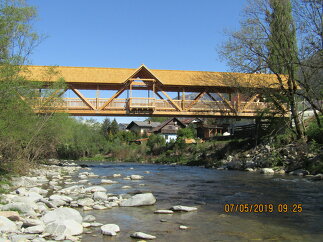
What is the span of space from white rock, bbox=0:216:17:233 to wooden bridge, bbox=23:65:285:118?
46.3ft

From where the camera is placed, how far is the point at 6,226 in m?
5.21

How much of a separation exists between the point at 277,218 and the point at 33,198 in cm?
538

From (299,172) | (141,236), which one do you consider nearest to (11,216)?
(141,236)

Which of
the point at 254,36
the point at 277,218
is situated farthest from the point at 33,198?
the point at 254,36

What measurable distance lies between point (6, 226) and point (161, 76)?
17.7 m

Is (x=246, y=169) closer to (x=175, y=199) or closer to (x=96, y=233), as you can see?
(x=175, y=199)

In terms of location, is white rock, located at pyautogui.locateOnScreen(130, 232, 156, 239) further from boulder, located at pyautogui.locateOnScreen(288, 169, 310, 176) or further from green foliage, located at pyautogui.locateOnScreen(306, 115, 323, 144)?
green foliage, located at pyautogui.locateOnScreen(306, 115, 323, 144)

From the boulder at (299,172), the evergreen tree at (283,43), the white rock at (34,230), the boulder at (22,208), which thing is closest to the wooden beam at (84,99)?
the evergreen tree at (283,43)

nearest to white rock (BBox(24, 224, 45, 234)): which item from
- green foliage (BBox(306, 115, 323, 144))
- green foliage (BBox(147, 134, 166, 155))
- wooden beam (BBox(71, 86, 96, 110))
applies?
wooden beam (BBox(71, 86, 96, 110))

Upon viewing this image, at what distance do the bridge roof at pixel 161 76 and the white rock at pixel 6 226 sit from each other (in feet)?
51.0

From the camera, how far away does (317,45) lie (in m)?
11.7
